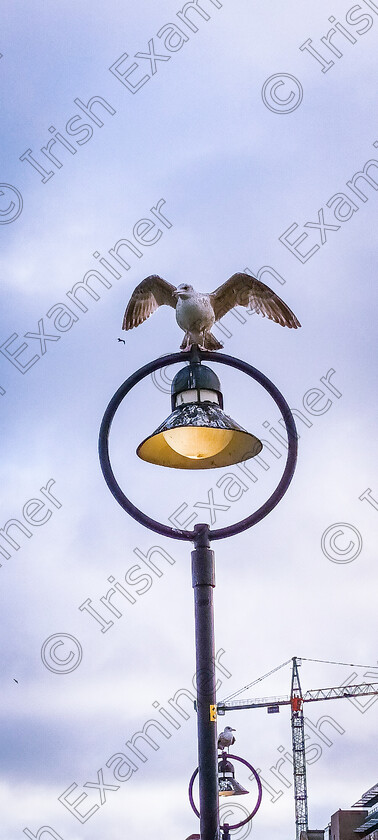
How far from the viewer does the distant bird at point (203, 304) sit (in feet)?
22.1

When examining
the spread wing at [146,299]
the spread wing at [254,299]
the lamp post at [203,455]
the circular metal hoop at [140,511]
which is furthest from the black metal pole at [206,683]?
the spread wing at [146,299]

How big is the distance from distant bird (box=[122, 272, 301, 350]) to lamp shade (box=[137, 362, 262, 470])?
75 centimetres

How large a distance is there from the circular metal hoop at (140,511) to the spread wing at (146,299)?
3.10m

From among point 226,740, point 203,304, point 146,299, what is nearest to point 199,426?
point 203,304

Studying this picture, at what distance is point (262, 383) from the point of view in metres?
5.82

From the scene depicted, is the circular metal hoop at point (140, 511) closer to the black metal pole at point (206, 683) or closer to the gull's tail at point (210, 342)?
the black metal pole at point (206, 683)

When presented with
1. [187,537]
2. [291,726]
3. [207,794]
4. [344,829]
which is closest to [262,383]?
[187,537]

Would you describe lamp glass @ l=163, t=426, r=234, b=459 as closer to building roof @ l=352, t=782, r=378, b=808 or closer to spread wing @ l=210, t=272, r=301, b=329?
spread wing @ l=210, t=272, r=301, b=329

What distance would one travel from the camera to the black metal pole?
4.72m

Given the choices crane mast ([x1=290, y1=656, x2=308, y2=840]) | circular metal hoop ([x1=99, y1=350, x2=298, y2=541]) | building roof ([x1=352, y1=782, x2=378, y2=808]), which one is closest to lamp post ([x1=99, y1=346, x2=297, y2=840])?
circular metal hoop ([x1=99, y1=350, x2=298, y2=541])

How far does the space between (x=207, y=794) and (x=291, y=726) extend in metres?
91.8

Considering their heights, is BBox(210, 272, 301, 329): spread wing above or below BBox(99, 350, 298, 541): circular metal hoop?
above

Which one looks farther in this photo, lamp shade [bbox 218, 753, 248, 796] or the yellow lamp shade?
lamp shade [bbox 218, 753, 248, 796]

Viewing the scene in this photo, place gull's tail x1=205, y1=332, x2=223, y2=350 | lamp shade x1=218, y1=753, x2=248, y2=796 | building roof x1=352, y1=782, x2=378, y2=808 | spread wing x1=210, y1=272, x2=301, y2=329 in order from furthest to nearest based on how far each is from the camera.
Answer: building roof x1=352, y1=782, x2=378, y2=808 < lamp shade x1=218, y1=753, x2=248, y2=796 < spread wing x1=210, y1=272, x2=301, y2=329 < gull's tail x1=205, y1=332, x2=223, y2=350
